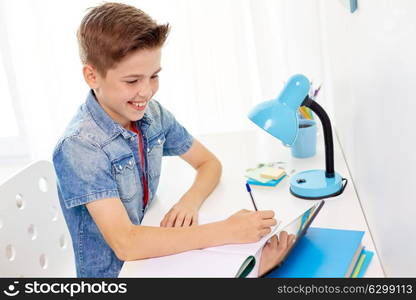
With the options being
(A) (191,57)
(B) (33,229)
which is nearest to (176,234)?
(B) (33,229)

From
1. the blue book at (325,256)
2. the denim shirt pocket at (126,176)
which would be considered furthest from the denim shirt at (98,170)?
the blue book at (325,256)

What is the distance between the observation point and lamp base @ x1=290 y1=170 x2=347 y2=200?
1022mm

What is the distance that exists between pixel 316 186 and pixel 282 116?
215mm

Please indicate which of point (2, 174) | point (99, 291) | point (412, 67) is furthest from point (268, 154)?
point (2, 174)

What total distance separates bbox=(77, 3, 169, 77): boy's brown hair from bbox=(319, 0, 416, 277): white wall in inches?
15.0

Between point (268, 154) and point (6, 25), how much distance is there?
146cm

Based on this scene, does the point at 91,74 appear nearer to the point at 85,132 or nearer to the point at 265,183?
the point at 85,132

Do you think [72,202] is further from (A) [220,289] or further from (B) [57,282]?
(A) [220,289]

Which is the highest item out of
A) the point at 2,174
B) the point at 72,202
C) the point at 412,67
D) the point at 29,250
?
the point at 412,67

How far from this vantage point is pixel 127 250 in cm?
86

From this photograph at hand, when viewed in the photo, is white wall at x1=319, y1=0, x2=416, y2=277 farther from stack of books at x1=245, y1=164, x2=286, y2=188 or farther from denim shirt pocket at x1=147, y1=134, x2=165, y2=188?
denim shirt pocket at x1=147, y1=134, x2=165, y2=188

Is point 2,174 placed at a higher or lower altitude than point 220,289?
lower

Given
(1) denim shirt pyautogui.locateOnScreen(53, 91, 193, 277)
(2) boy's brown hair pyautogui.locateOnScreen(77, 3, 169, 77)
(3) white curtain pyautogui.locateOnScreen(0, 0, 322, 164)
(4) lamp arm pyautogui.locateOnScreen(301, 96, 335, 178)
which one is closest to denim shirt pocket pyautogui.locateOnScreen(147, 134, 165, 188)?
(1) denim shirt pyautogui.locateOnScreen(53, 91, 193, 277)

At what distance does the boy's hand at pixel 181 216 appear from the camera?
96cm
